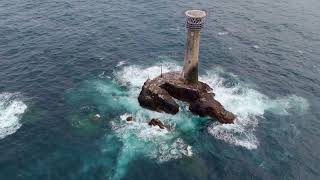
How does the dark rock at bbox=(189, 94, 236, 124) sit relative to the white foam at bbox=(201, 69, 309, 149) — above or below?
above

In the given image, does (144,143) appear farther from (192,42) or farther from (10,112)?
(10,112)

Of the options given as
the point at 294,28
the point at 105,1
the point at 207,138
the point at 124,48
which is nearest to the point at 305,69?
the point at 294,28

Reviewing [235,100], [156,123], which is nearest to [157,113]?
[156,123]

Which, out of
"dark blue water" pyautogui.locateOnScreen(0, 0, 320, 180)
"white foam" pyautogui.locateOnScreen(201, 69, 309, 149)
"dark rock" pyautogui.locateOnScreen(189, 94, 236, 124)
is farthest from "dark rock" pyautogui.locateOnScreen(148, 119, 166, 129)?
"white foam" pyautogui.locateOnScreen(201, 69, 309, 149)

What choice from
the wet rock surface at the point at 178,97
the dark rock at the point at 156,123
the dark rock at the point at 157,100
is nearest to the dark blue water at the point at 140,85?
the dark rock at the point at 156,123

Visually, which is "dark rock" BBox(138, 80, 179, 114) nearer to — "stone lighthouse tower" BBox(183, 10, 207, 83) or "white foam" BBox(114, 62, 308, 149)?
"white foam" BBox(114, 62, 308, 149)

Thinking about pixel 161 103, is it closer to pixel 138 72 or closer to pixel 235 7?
pixel 138 72

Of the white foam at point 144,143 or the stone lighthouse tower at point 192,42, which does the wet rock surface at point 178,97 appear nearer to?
the stone lighthouse tower at point 192,42
